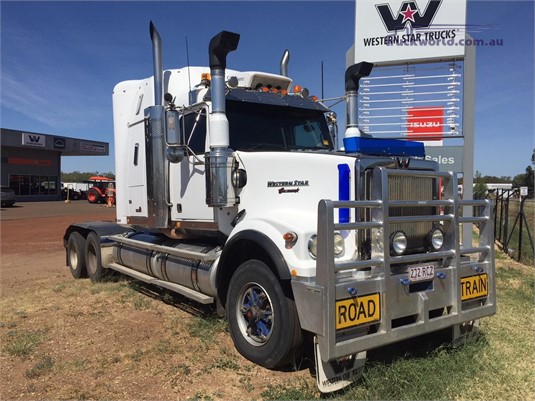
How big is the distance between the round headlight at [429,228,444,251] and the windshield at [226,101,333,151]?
2.11m

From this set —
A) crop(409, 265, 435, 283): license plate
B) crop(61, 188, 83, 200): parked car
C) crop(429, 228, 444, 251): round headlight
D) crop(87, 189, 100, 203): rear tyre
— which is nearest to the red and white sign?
crop(429, 228, 444, 251): round headlight

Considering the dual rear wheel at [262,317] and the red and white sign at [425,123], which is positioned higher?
the red and white sign at [425,123]

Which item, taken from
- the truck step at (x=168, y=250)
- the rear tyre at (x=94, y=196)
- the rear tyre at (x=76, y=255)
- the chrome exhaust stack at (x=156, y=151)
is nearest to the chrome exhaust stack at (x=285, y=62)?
the chrome exhaust stack at (x=156, y=151)

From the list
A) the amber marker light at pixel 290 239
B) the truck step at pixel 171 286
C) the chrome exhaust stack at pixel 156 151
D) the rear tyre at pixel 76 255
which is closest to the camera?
the amber marker light at pixel 290 239

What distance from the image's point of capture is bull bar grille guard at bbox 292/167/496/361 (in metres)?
3.49

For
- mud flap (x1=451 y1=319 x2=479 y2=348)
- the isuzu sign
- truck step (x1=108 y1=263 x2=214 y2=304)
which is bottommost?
mud flap (x1=451 y1=319 x2=479 y2=348)

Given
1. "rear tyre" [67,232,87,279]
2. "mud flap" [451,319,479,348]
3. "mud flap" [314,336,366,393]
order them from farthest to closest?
"rear tyre" [67,232,87,279], "mud flap" [451,319,479,348], "mud flap" [314,336,366,393]

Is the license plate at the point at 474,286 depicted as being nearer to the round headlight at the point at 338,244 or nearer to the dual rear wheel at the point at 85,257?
the round headlight at the point at 338,244

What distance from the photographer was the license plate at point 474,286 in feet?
14.3

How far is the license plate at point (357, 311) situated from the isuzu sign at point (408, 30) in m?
6.35

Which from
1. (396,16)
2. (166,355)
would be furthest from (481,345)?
(396,16)

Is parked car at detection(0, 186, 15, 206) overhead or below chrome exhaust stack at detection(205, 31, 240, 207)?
below

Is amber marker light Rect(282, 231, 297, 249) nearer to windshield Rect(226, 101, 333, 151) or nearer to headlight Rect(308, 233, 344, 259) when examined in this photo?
headlight Rect(308, 233, 344, 259)

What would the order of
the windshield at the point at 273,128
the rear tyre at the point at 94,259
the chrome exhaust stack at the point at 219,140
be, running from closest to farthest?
the chrome exhaust stack at the point at 219,140 → the windshield at the point at 273,128 → the rear tyre at the point at 94,259
